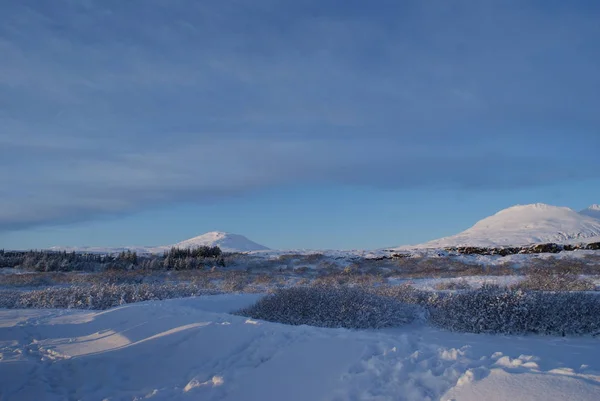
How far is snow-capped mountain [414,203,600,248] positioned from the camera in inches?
1698

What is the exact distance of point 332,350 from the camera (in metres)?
6.89

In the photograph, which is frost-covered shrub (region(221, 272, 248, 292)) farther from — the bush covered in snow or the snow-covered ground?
the snow-covered ground

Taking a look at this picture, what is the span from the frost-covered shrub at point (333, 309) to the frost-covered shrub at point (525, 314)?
0.90 m

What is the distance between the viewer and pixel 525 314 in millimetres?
8812

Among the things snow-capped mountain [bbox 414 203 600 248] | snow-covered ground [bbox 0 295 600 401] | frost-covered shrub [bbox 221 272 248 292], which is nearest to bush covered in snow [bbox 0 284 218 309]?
frost-covered shrub [bbox 221 272 248 292]

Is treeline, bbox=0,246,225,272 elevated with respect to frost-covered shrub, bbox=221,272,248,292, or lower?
elevated

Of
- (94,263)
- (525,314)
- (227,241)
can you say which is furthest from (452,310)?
(227,241)

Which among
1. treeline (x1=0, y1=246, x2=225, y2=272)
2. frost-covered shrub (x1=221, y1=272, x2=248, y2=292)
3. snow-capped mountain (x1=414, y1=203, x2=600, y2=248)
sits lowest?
frost-covered shrub (x1=221, y1=272, x2=248, y2=292)

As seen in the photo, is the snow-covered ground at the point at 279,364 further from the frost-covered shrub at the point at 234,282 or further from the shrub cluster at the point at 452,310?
the frost-covered shrub at the point at 234,282

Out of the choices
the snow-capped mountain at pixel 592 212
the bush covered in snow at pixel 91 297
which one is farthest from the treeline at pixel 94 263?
the snow-capped mountain at pixel 592 212

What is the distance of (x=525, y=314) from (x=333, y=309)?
3678mm

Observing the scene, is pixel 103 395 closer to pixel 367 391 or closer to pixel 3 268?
pixel 367 391

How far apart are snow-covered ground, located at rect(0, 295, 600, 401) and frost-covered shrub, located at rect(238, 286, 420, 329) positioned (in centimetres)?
58

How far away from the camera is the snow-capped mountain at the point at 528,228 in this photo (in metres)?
43.1
